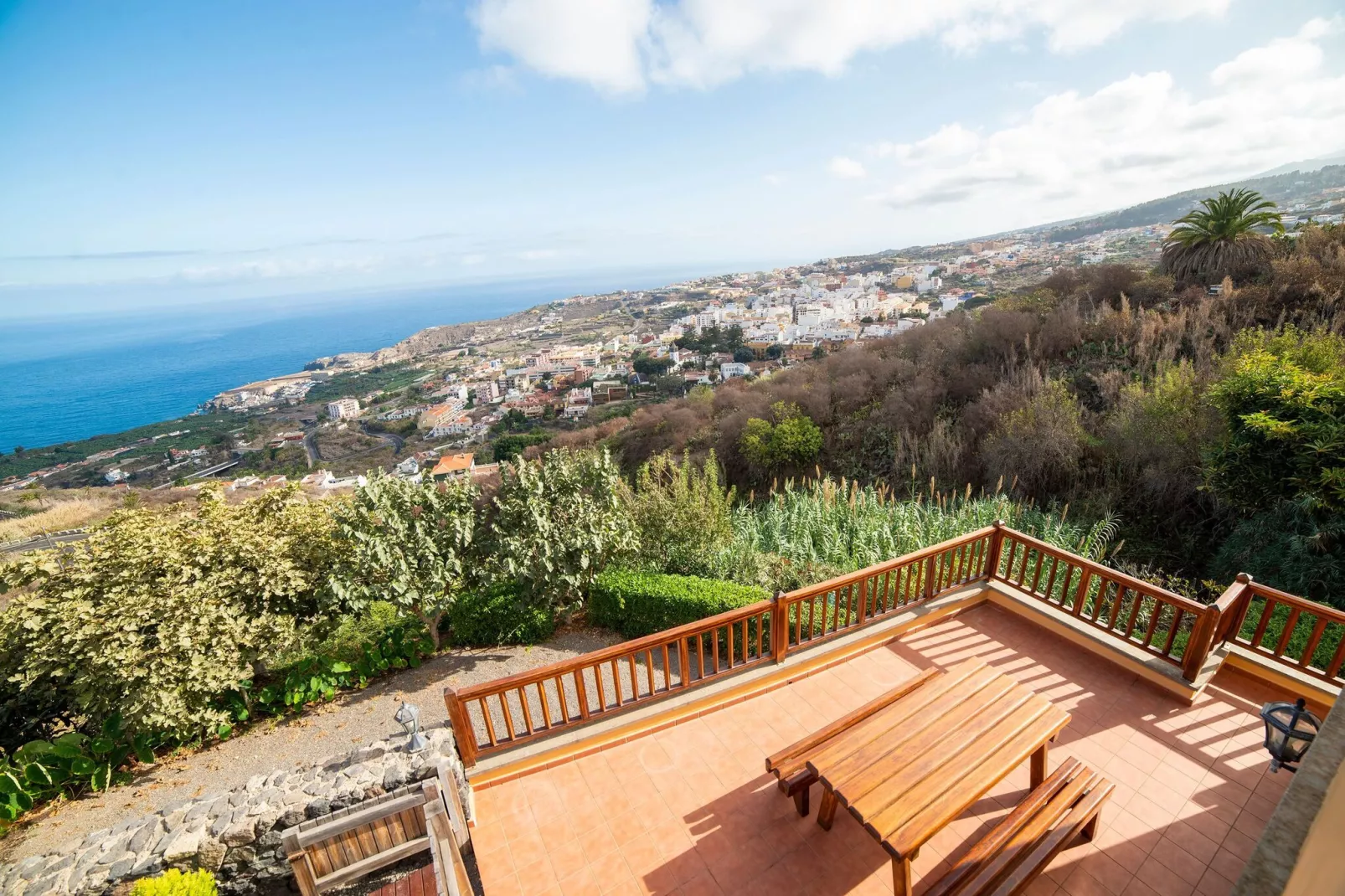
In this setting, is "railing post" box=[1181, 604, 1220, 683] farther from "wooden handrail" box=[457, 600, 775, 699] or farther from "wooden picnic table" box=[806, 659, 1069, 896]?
"wooden handrail" box=[457, 600, 775, 699]

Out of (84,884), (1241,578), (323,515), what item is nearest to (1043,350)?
(1241,578)

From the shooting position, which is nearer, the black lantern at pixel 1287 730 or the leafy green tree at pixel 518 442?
the black lantern at pixel 1287 730

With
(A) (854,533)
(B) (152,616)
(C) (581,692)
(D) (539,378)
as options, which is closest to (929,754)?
(C) (581,692)

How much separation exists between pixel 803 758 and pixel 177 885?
4.09 metres

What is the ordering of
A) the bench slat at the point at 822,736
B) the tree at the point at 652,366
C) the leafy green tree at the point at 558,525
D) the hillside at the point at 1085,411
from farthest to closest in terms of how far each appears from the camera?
the tree at the point at 652,366 → the hillside at the point at 1085,411 → the leafy green tree at the point at 558,525 → the bench slat at the point at 822,736

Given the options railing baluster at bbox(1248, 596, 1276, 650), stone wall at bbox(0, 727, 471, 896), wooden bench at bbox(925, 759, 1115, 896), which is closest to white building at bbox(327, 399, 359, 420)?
stone wall at bbox(0, 727, 471, 896)

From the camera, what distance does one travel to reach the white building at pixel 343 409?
52781 millimetres

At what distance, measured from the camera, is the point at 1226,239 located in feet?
38.9

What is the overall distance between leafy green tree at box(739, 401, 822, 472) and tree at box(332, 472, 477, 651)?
8.75m

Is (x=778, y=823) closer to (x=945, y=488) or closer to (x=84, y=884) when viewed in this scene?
(x=84, y=884)

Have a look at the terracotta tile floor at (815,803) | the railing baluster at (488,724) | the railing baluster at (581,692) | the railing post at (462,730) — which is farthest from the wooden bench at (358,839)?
the railing baluster at (581,692)

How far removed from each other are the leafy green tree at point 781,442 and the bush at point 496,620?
8351 millimetres

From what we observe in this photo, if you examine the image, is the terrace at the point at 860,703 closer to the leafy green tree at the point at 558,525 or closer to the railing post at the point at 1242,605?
the railing post at the point at 1242,605

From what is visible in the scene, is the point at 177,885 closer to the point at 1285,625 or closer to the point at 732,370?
the point at 1285,625
